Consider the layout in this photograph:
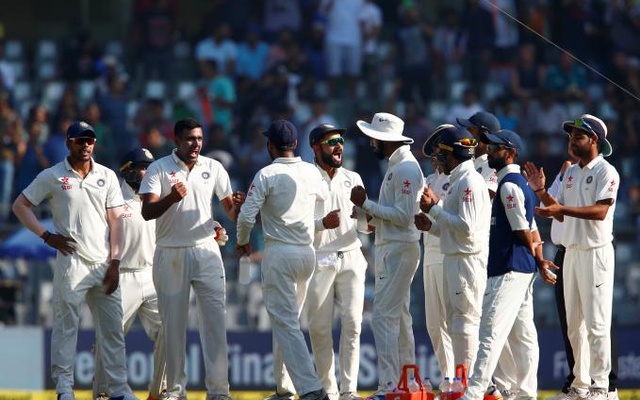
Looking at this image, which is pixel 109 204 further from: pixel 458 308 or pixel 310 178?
pixel 458 308

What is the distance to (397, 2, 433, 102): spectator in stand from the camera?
2464 cm

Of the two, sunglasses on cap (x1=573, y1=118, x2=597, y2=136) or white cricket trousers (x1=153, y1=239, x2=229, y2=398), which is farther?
sunglasses on cap (x1=573, y1=118, x2=597, y2=136)

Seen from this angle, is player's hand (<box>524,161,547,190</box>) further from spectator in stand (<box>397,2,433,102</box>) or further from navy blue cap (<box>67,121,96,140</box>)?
spectator in stand (<box>397,2,433,102</box>)

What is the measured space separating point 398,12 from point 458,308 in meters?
14.3

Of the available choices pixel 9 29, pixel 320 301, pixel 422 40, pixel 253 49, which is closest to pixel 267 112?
pixel 253 49

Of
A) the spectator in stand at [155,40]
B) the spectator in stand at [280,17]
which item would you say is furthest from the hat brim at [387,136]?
the spectator in stand at [155,40]

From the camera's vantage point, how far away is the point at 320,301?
13.2 metres

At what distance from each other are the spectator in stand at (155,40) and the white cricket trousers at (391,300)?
43.5 feet

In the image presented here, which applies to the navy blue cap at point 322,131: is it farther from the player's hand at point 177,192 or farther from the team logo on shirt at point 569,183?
the team logo on shirt at point 569,183

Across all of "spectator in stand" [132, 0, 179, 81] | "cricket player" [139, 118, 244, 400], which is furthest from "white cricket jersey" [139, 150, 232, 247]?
"spectator in stand" [132, 0, 179, 81]

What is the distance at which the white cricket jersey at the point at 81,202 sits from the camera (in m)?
12.6

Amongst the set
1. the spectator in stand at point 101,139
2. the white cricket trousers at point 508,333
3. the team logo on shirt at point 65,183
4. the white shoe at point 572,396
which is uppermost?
the spectator in stand at point 101,139

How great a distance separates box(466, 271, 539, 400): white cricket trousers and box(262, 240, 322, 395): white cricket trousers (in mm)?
1318

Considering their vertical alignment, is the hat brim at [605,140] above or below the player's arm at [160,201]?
above
